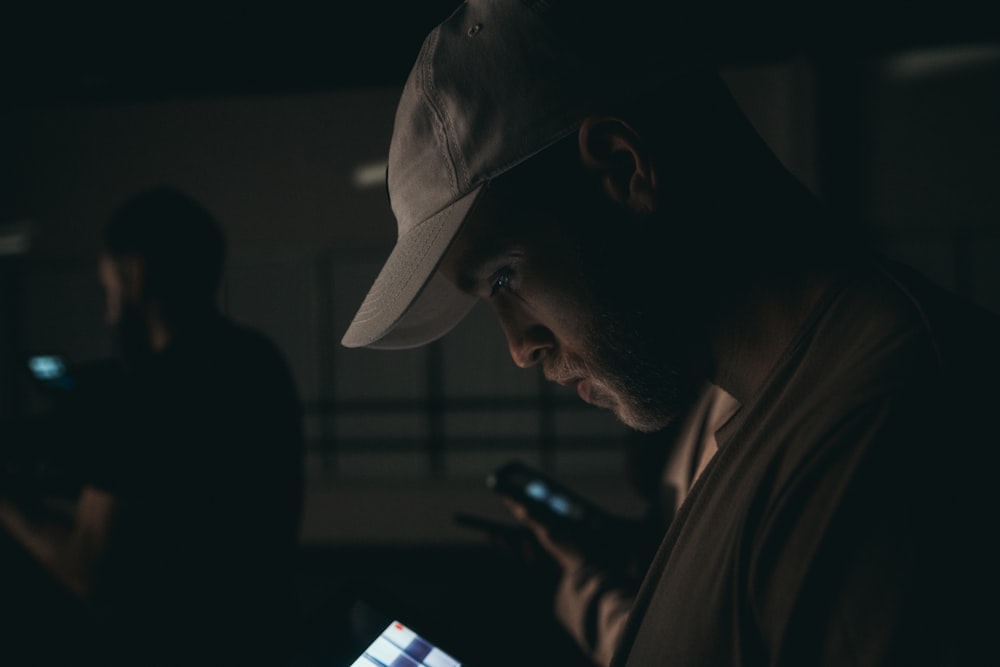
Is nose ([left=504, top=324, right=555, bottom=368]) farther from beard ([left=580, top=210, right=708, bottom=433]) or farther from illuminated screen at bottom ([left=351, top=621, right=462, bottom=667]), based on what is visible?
illuminated screen at bottom ([left=351, top=621, right=462, bottom=667])

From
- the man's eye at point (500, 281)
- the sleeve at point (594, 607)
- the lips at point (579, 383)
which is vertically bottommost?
the sleeve at point (594, 607)

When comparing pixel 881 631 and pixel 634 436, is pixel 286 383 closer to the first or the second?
pixel 634 436

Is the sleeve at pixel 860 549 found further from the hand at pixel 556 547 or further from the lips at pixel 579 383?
the hand at pixel 556 547

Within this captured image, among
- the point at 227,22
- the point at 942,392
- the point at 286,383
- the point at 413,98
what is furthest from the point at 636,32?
the point at 227,22

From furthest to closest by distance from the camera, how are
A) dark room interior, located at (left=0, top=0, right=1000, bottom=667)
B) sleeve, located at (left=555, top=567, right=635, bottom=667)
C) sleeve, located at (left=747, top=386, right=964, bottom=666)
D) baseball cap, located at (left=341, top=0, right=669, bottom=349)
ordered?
dark room interior, located at (left=0, top=0, right=1000, bottom=667) → sleeve, located at (left=555, top=567, right=635, bottom=667) → baseball cap, located at (left=341, top=0, right=669, bottom=349) → sleeve, located at (left=747, top=386, right=964, bottom=666)

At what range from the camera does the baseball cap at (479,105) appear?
53 centimetres

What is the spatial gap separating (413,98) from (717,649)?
1.46ft

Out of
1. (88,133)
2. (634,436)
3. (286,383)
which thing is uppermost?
(88,133)

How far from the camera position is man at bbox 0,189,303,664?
1.22 meters

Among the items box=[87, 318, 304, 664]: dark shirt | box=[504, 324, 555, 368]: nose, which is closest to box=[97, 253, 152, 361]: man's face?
box=[87, 318, 304, 664]: dark shirt

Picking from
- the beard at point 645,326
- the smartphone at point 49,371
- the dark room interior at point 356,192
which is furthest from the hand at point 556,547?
the dark room interior at point 356,192

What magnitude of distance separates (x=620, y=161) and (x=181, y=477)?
99 cm

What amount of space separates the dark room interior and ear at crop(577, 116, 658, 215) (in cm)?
316

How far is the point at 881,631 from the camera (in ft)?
1.12
